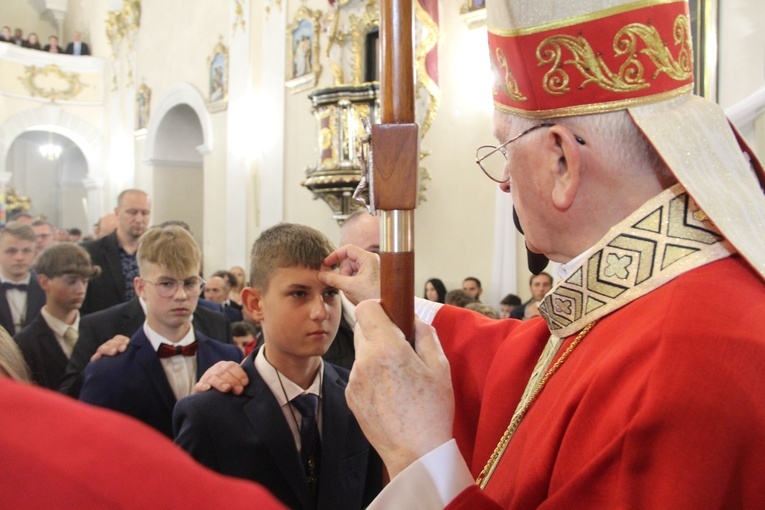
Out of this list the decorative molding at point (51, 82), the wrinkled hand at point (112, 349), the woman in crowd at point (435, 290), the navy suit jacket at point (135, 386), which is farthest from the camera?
the decorative molding at point (51, 82)

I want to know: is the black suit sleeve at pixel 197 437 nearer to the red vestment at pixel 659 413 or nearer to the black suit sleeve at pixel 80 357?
the red vestment at pixel 659 413

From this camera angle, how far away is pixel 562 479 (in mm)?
1069

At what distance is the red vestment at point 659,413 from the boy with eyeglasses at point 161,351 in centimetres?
145

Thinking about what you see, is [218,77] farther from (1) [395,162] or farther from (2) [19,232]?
(1) [395,162]

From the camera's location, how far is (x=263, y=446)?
1.79 meters

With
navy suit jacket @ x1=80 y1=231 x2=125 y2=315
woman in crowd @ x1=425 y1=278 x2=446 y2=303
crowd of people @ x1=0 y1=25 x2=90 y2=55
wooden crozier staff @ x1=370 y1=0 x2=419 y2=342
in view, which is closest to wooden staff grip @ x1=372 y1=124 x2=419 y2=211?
wooden crozier staff @ x1=370 y1=0 x2=419 y2=342

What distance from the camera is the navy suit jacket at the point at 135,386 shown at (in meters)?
2.30

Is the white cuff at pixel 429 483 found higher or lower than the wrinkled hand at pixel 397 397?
lower

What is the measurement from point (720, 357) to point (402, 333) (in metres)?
0.50

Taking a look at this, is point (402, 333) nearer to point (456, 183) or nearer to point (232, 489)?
point (232, 489)

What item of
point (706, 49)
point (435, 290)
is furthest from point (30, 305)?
point (706, 49)

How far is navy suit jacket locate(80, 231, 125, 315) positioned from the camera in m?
4.19

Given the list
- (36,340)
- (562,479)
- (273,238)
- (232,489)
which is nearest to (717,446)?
(562,479)

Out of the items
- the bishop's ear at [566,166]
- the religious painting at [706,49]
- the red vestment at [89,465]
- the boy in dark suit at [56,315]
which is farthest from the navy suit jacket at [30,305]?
the religious painting at [706,49]
